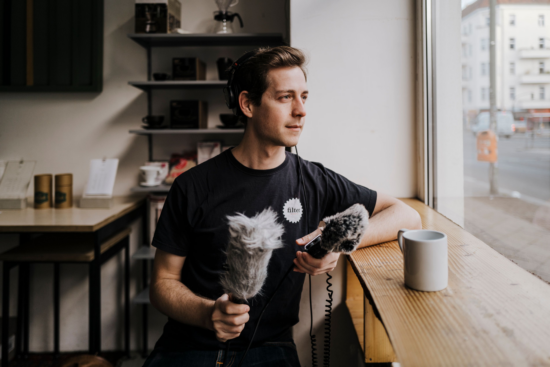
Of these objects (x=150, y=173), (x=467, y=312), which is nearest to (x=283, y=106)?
(x=467, y=312)

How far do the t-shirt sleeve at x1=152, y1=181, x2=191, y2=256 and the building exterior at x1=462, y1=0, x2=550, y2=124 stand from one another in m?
1.04

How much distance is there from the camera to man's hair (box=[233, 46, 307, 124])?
4.09 ft

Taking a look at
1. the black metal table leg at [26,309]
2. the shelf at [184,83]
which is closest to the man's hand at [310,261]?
the shelf at [184,83]

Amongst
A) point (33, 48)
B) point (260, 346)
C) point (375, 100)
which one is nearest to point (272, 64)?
point (375, 100)

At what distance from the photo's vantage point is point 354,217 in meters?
0.64

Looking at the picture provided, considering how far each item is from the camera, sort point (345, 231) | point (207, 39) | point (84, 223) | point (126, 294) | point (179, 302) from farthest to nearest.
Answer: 1. point (126, 294)
2. point (207, 39)
3. point (84, 223)
4. point (179, 302)
5. point (345, 231)

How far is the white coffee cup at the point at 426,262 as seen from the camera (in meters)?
0.80

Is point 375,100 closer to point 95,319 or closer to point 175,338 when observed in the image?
point 175,338

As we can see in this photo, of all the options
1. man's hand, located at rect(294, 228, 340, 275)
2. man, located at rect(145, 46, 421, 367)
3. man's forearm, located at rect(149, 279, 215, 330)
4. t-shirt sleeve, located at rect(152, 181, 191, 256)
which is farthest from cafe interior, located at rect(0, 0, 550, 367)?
t-shirt sleeve, located at rect(152, 181, 191, 256)

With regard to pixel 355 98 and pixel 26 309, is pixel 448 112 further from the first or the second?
pixel 26 309

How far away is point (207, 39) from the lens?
240 centimetres

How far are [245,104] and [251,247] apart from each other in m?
0.86

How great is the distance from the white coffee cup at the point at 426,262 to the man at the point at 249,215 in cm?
35

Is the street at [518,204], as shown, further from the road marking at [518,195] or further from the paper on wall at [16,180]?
the paper on wall at [16,180]
